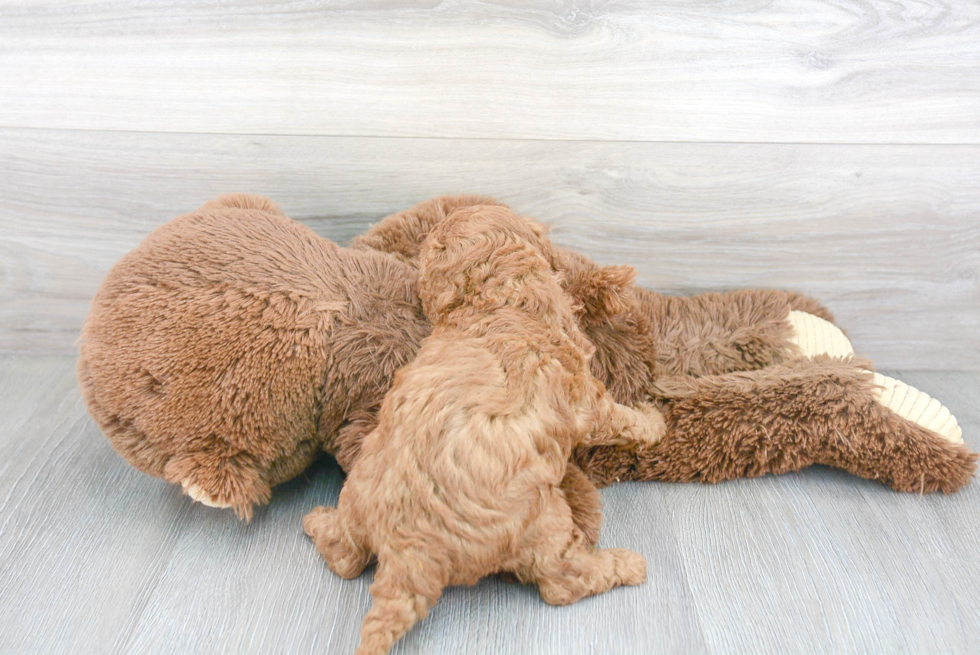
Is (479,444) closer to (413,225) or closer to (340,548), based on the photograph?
(340,548)

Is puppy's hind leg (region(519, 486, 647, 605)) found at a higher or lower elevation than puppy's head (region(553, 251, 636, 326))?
lower

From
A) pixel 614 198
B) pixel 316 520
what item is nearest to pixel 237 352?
pixel 316 520

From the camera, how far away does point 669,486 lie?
107 cm

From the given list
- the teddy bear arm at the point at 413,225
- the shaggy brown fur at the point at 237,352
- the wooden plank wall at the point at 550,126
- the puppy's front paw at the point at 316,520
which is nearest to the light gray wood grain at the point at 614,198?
the wooden plank wall at the point at 550,126

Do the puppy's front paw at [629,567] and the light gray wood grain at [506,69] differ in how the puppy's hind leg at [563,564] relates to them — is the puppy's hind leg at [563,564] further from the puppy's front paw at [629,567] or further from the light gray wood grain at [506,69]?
the light gray wood grain at [506,69]

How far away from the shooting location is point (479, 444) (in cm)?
75

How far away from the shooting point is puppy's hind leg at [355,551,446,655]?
721mm

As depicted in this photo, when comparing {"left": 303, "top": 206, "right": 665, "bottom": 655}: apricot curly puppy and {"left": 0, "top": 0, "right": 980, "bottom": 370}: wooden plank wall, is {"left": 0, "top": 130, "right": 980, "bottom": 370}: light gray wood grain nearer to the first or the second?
{"left": 0, "top": 0, "right": 980, "bottom": 370}: wooden plank wall

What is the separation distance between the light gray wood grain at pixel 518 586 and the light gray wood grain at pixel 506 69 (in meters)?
0.59

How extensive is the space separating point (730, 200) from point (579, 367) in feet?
1.78

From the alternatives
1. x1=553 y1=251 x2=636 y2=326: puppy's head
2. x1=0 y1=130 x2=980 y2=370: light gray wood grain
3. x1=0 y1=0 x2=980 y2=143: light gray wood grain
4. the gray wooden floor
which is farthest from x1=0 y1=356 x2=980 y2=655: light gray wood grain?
x1=0 y1=0 x2=980 y2=143: light gray wood grain

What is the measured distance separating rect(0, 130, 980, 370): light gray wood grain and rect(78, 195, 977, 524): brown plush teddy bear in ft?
0.42

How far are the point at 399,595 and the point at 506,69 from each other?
2.69 ft

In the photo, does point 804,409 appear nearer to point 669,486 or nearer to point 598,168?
point 669,486
